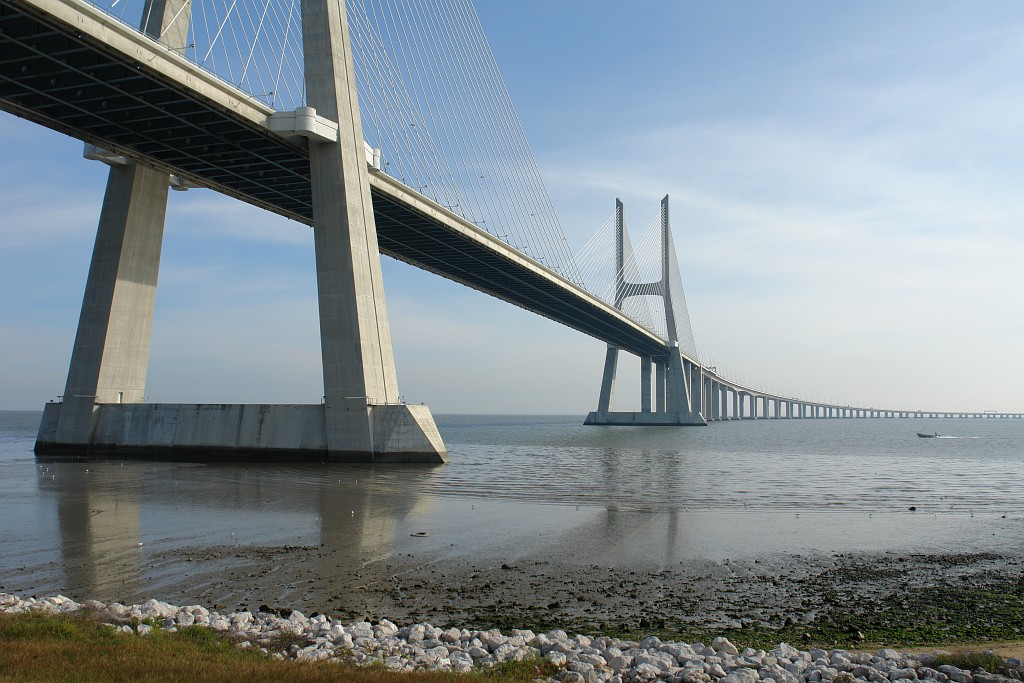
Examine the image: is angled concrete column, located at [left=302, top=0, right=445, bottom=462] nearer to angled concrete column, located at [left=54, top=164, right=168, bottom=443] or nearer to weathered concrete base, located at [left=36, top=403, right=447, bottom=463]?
weathered concrete base, located at [left=36, top=403, right=447, bottom=463]

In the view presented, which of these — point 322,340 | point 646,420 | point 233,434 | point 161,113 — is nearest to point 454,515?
point 322,340

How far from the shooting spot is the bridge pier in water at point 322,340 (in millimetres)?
29625

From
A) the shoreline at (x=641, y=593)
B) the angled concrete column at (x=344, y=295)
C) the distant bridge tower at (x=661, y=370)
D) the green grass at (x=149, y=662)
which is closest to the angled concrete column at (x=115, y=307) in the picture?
the angled concrete column at (x=344, y=295)

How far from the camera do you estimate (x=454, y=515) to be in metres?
17.4

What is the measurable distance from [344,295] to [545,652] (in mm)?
23714

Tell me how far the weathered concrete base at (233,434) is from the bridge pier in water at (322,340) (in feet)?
0.13

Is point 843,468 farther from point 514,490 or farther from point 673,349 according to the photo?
point 673,349

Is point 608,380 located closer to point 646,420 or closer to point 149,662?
point 646,420

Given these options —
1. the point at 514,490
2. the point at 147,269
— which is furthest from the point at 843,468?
the point at 147,269

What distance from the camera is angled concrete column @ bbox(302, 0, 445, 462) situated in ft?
96.8

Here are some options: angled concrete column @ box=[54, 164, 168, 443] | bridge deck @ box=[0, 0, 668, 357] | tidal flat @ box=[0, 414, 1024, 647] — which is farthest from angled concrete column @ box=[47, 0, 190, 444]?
tidal flat @ box=[0, 414, 1024, 647]

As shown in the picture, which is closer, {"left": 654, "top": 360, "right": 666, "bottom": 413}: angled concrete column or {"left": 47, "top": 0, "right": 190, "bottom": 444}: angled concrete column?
{"left": 47, "top": 0, "right": 190, "bottom": 444}: angled concrete column

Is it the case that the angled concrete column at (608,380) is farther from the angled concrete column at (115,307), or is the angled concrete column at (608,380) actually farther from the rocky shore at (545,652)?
the rocky shore at (545,652)

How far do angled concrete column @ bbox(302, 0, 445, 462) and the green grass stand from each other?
22.4m
